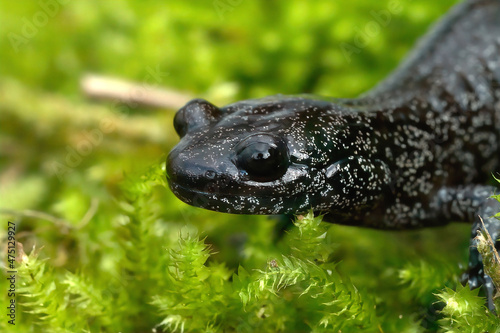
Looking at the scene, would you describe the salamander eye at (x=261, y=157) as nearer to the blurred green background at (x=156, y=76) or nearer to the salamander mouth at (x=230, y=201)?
the salamander mouth at (x=230, y=201)

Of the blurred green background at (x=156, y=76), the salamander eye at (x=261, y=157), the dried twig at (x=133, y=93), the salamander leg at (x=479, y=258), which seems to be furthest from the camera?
the dried twig at (x=133, y=93)

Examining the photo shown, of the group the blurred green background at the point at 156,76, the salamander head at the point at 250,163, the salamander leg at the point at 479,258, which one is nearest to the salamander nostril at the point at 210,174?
the salamander head at the point at 250,163

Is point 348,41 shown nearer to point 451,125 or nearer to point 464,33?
point 464,33

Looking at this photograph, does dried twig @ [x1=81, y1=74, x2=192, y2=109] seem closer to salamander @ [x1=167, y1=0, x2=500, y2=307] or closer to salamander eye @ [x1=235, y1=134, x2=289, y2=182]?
salamander @ [x1=167, y1=0, x2=500, y2=307]

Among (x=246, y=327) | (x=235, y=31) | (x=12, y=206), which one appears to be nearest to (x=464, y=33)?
(x=235, y=31)

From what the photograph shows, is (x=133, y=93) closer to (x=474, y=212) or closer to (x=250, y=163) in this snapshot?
(x=250, y=163)

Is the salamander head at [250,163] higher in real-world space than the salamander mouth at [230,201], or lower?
higher

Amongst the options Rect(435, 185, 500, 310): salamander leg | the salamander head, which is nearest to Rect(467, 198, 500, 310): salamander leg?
Rect(435, 185, 500, 310): salamander leg
